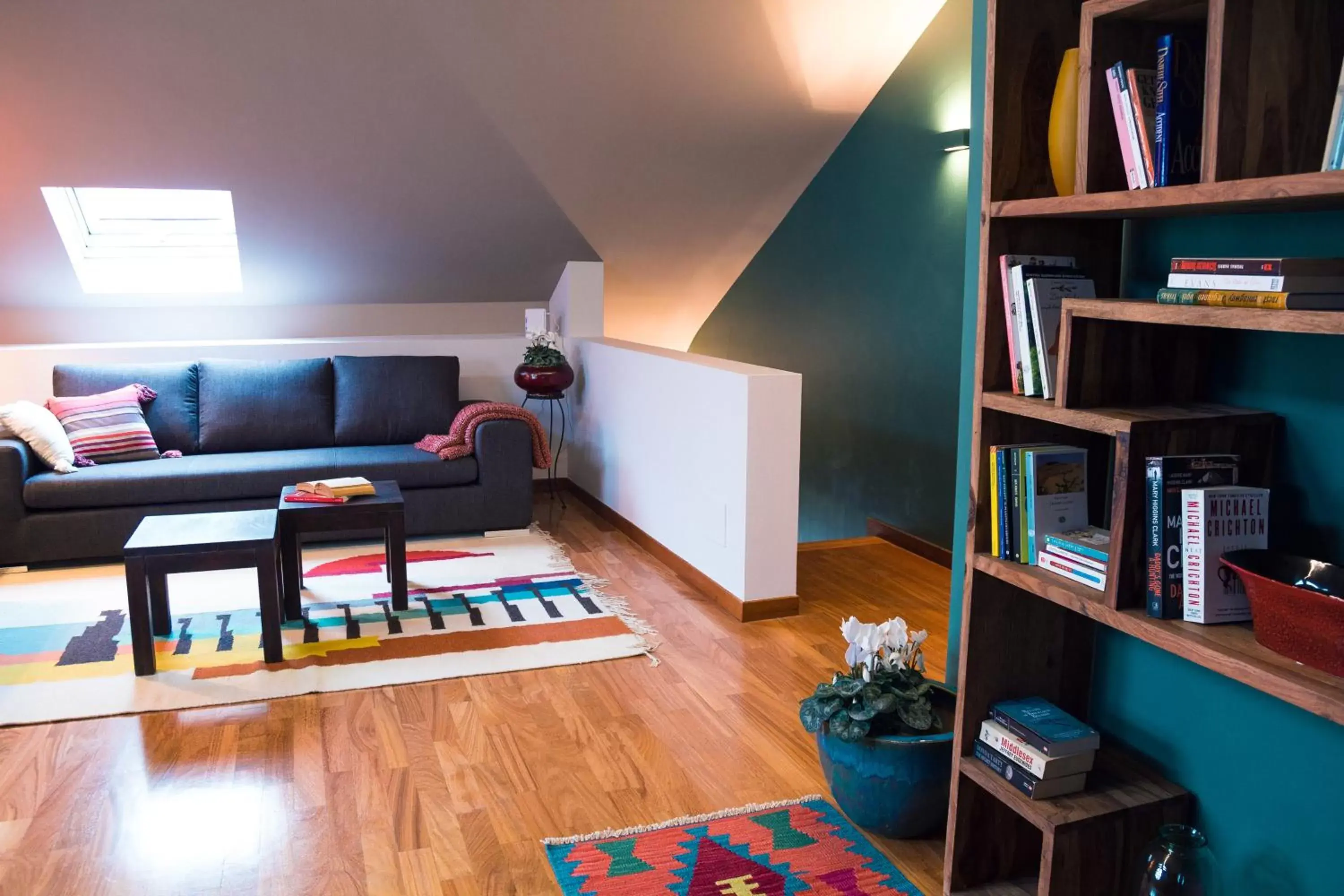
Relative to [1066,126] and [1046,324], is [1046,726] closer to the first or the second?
[1046,324]

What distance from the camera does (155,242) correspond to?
19.6 ft

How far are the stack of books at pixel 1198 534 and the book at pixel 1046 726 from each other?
39 centimetres

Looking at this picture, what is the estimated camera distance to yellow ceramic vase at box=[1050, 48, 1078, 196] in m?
1.94

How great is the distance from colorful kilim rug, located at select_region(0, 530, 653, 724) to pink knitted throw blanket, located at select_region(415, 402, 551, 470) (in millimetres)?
561

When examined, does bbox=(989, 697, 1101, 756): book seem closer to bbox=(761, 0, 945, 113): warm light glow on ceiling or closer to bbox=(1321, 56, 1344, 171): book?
bbox=(1321, 56, 1344, 171): book

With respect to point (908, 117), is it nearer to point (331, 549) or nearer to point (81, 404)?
point (331, 549)

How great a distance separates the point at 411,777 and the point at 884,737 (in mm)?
1224

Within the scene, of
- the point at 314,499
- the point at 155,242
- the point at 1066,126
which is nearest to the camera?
the point at 1066,126

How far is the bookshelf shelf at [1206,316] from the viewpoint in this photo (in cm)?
147

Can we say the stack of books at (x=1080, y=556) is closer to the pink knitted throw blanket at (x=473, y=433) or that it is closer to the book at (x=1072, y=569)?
the book at (x=1072, y=569)

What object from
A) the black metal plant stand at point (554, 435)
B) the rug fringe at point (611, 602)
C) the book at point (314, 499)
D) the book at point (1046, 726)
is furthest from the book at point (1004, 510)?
the black metal plant stand at point (554, 435)

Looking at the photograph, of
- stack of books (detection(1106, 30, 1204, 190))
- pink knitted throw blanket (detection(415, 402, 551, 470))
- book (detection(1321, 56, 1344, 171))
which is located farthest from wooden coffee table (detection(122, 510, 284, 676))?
book (detection(1321, 56, 1344, 171))

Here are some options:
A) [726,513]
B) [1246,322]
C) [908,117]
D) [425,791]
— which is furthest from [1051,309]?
[908,117]

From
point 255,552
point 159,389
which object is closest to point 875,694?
point 255,552
